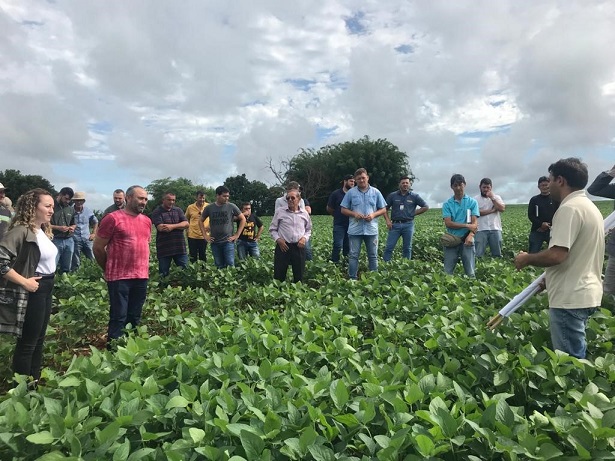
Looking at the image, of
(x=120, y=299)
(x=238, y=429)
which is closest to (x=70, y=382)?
(x=238, y=429)

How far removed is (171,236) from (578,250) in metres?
7.00

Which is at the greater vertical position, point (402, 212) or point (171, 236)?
point (402, 212)

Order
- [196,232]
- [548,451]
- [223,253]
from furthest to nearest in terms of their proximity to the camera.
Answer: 1. [196,232]
2. [223,253]
3. [548,451]

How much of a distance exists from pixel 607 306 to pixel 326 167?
5670cm

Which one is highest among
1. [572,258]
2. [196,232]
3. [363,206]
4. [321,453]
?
[363,206]

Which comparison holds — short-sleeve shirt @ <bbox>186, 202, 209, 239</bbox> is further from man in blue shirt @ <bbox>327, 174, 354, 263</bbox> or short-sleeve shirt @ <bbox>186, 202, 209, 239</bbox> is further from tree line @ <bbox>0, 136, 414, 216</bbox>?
tree line @ <bbox>0, 136, 414, 216</bbox>

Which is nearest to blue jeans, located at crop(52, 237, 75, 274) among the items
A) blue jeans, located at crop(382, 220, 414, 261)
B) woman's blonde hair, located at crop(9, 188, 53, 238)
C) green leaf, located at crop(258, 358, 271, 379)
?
woman's blonde hair, located at crop(9, 188, 53, 238)

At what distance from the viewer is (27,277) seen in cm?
386

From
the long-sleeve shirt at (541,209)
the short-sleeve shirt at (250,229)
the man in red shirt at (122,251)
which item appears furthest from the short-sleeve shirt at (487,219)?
the man in red shirt at (122,251)

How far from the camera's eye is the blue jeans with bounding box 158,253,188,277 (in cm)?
855

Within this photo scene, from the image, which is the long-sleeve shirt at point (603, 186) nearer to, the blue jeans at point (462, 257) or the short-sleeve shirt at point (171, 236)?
the blue jeans at point (462, 257)

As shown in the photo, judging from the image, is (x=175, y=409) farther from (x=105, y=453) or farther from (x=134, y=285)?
(x=134, y=285)

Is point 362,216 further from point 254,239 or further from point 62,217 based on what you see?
point 62,217

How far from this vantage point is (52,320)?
572 centimetres
